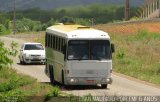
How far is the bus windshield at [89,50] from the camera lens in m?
31.1

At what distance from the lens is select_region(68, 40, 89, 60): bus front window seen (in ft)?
102

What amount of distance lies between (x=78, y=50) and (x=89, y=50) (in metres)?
0.51

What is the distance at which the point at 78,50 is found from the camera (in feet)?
102

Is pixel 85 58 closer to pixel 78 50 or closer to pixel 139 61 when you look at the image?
pixel 78 50

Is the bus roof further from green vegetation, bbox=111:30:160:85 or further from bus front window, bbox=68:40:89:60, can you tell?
green vegetation, bbox=111:30:160:85

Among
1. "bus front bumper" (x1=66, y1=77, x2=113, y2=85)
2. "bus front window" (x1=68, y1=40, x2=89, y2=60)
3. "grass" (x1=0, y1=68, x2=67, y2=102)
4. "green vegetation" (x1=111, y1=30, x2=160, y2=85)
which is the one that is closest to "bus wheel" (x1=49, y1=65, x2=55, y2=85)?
"grass" (x1=0, y1=68, x2=67, y2=102)

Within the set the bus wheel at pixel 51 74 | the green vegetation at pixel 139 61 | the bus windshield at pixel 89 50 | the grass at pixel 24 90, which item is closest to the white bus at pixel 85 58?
the bus windshield at pixel 89 50

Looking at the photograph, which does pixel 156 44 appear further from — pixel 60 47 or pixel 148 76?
pixel 60 47

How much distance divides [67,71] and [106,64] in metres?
1.84

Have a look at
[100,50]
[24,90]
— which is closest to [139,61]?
[100,50]

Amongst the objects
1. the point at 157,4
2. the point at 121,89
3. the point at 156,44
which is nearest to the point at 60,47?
the point at 121,89

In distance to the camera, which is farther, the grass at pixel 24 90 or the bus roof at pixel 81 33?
the bus roof at pixel 81 33

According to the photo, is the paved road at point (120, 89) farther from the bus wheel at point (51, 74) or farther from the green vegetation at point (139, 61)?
the bus wheel at point (51, 74)

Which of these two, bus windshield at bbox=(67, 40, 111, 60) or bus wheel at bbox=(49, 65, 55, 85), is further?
bus wheel at bbox=(49, 65, 55, 85)
